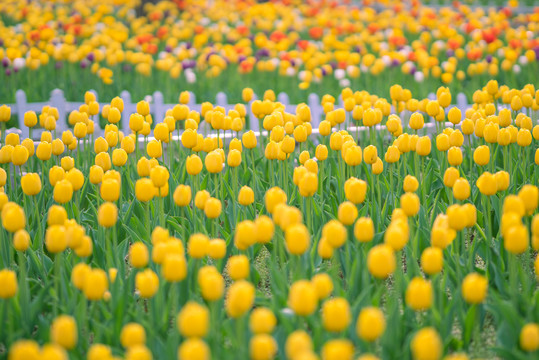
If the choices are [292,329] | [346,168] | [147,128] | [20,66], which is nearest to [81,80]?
[20,66]

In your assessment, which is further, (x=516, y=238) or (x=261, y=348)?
(x=516, y=238)

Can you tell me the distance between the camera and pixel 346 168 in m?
3.79

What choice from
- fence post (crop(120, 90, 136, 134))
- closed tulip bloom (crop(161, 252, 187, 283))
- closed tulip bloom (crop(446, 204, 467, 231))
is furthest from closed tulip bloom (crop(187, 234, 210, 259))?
fence post (crop(120, 90, 136, 134))

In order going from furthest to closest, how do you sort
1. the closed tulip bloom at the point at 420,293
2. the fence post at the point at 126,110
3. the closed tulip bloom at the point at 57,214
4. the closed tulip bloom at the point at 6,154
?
the fence post at the point at 126,110, the closed tulip bloom at the point at 6,154, the closed tulip bloom at the point at 57,214, the closed tulip bloom at the point at 420,293

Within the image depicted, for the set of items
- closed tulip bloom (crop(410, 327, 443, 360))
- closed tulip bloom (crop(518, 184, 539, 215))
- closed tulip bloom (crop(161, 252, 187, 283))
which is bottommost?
closed tulip bloom (crop(161, 252, 187, 283))

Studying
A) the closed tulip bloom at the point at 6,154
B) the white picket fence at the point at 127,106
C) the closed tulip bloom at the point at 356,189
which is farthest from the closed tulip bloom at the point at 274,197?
the white picket fence at the point at 127,106

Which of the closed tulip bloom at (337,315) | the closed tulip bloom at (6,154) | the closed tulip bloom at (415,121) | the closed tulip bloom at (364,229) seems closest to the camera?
the closed tulip bloom at (337,315)

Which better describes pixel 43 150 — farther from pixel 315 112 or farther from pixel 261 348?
pixel 315 112

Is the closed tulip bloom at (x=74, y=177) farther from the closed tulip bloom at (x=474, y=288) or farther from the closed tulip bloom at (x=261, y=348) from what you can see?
the closed tulip bloom at (x=474, y=288)

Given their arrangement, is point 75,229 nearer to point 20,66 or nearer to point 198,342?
point 198,342

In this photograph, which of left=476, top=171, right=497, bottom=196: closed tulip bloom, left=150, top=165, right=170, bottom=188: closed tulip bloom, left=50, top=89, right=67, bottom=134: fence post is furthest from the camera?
left=50, top=89, right=67, bottom=134: fence post

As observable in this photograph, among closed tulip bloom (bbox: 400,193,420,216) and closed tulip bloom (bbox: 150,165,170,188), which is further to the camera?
closed tulip bloom (bbox: 150,165,170,188)

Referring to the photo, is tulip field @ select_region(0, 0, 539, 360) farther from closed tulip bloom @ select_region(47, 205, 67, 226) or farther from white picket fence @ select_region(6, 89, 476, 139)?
white picket fence @ select_region(6, 89, 476, 139)

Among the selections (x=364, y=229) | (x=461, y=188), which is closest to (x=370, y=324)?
(x=364, y=229)
